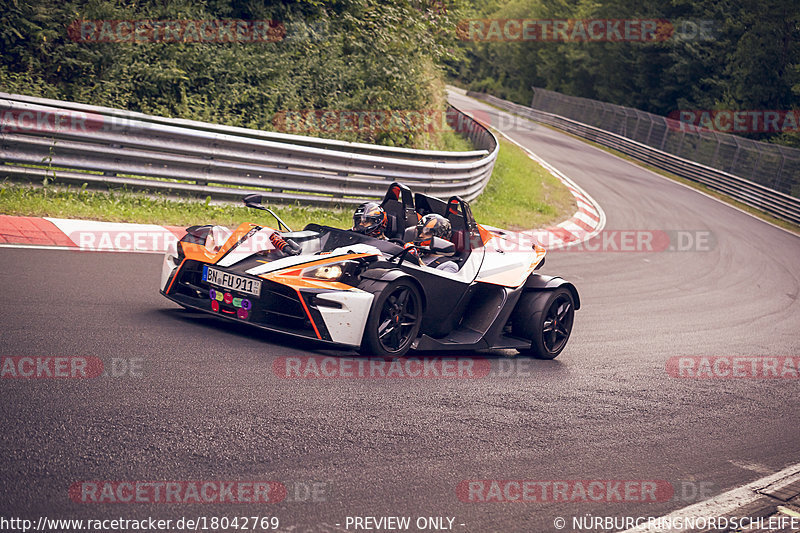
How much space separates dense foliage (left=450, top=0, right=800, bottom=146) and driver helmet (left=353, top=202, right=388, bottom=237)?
1695 centimetres

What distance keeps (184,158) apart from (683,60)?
143ft

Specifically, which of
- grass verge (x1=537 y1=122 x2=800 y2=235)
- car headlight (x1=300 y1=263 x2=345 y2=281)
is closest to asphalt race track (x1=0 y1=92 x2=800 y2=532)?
car headlight (x1=300 y1=263 x2=345 y2=281)

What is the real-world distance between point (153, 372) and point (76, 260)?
3720 millimetres

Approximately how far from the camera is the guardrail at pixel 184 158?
11.0 meters

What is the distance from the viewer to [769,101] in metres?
42.1

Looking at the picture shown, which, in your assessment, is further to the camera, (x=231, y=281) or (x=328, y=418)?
(x=231, y=281)

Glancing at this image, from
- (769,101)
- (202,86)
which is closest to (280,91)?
(202,86)

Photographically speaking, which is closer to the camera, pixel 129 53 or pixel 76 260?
pixel 76 260

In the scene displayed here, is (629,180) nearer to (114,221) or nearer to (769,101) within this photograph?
(769,101)

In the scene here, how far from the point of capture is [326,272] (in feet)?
21.9
